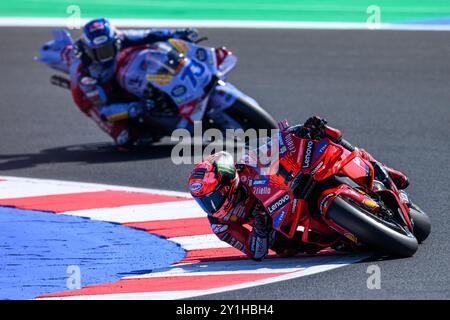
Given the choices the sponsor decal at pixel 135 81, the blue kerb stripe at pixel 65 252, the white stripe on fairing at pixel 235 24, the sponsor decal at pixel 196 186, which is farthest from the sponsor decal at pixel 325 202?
the white stripe on fairing at pixel 235 24

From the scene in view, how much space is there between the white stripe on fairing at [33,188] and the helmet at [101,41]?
175 centimetres

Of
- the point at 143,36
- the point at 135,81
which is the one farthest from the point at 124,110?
the point at 143,36

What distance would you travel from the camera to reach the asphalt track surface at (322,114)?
682 centimetres

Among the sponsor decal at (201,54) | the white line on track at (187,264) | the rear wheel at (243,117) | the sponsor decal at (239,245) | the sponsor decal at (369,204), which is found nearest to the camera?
the white line on track at (187,264)

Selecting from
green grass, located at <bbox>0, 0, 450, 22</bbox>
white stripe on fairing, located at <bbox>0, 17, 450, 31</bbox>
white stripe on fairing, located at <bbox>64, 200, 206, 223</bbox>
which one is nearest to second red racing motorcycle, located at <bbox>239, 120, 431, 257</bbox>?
white stripe on fairing, located at <bbox>64, 200, 206, 223</bbox>

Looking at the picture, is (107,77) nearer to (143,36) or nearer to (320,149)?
(143,36)

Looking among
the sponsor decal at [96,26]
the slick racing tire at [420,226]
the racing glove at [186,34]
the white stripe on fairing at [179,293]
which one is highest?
the sponsor decal at [96,26]

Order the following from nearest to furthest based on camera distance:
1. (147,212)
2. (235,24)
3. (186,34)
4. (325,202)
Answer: (325,202)
(147,212)
(186,34)
(235,24)

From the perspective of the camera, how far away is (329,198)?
707 centimetres

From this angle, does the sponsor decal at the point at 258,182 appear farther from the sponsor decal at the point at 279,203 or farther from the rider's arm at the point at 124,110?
the rider's arm at the point at 124,110

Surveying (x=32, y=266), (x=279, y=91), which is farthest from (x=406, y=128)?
(x=32, y=266)

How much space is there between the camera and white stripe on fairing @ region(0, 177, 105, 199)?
33.9 ft

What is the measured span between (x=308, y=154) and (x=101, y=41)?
5.03 meters
